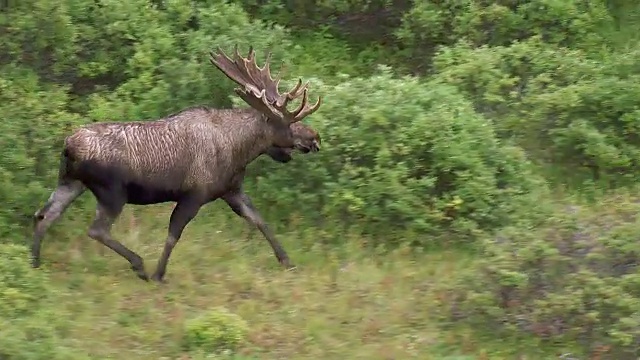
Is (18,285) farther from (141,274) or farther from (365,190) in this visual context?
(365,190)

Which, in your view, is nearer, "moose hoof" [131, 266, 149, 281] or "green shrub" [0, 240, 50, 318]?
"green shrub" [0, 240, 50, 318]

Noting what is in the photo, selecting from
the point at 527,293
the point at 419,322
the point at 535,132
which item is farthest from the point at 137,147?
the point at 535,132

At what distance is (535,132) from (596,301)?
14.7 feet

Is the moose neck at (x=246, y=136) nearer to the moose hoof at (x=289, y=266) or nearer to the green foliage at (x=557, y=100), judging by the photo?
the moose hoof at (x=289, y=266)

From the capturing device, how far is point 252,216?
32.4 ft

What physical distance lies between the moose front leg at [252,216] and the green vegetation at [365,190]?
0.23 metres

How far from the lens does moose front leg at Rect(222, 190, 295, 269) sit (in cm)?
977

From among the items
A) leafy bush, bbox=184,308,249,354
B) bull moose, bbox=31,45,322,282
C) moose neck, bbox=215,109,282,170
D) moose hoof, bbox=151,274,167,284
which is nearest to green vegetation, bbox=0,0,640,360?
leafy bush, bbox=184,308,249,354

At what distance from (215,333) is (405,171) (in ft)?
10.5

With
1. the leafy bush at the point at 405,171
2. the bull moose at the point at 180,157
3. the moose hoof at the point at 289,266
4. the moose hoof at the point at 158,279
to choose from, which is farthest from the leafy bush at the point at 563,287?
the moose hoof at the point at 158,279

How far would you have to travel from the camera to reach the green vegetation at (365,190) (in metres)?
8.02

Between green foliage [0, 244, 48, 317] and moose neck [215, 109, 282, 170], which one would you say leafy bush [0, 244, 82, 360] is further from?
moose neck [215, 109, 282, 170]

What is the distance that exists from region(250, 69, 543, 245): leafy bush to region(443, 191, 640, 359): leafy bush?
134 centimetres

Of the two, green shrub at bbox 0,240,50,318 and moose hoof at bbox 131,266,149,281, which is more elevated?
green shrub at bbox 0,240,50,318
